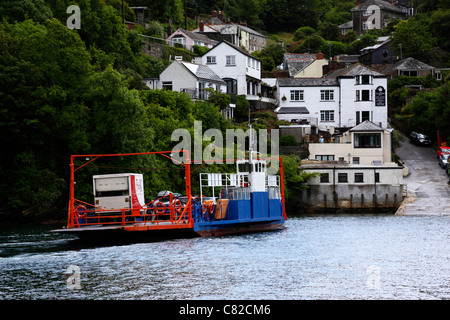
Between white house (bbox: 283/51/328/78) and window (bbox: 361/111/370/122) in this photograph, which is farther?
white house (bbox: 283/51/328/78)

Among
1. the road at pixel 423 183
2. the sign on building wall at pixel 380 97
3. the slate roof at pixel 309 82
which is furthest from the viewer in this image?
the slate roof at pixel 309 82

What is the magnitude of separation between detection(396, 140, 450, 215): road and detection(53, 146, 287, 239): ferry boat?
784 inches

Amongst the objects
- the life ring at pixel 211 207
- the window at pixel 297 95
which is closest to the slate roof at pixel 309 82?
the window at pixel 297 95

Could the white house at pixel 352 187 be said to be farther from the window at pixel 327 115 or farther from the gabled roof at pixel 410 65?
the gabled roof at pixel 410 65

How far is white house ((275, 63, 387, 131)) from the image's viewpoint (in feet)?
320

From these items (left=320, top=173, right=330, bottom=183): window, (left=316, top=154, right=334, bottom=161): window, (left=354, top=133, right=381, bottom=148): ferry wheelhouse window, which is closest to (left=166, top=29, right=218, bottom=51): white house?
(left=316, top=154, right=334, bottom=161): window

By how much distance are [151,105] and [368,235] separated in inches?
1300

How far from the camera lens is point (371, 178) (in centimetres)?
7562

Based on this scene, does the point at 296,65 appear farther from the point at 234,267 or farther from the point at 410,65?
the point at 234,267

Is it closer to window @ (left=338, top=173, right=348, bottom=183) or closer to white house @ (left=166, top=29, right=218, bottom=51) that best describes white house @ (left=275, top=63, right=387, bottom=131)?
white house @ (left=166, top=29, right=218, bottom=51)

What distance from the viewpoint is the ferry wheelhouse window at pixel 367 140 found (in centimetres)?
8669

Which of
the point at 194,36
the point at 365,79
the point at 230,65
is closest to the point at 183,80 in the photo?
the point at 230,65

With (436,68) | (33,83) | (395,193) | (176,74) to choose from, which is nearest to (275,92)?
(176,74)
